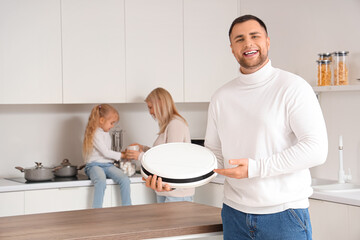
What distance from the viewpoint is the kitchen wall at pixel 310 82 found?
3766 millimetres

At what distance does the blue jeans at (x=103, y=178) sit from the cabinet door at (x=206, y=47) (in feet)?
2.91

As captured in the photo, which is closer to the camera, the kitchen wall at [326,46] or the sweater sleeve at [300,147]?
the sweater sleeve at [300,147]

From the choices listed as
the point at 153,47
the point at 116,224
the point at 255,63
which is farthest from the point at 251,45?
the point at 153,47

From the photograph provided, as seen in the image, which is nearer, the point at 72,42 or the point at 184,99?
the point at 72,42

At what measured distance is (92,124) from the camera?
4.21m

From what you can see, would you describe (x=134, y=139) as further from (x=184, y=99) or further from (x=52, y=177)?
(x=52, y=177)

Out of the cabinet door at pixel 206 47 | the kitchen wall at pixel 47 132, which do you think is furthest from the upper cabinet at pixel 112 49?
the kitchen wall at pixel 47 132

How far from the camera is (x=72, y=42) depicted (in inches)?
163

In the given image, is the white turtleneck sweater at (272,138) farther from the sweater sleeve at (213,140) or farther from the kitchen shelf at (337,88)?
the kitchen shelf at (337,88)

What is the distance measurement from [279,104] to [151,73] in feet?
8.66

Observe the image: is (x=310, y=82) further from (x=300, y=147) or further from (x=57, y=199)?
(x=300, y=147)

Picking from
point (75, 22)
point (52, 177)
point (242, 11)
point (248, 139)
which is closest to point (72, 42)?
point (75, 22)

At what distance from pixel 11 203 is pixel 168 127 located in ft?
3.89

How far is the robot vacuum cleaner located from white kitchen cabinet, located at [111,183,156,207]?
207 cm
